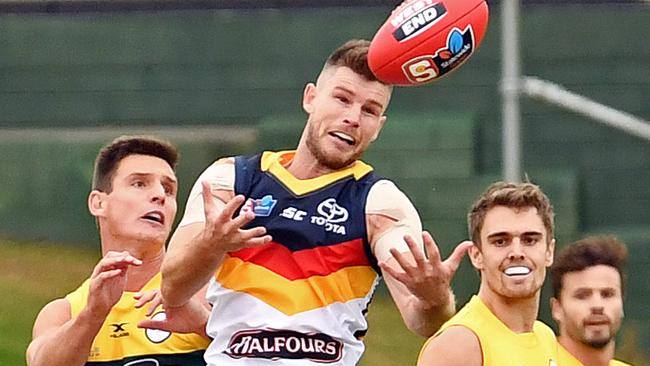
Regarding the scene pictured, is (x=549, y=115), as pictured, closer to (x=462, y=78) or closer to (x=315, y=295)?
(x=462, y=78)

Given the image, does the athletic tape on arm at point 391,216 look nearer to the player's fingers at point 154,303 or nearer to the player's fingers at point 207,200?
the player's fingers at point 207,200

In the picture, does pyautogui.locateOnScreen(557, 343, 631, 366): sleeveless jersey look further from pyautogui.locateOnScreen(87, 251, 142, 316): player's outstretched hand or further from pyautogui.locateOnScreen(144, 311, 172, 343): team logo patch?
pyautogui.locateOnScreen(87, 251, 142, 316): player's outstretched hand

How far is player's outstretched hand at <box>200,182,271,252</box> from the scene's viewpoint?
4.37m

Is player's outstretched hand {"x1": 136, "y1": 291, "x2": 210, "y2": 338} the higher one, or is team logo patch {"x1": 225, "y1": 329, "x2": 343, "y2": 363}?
player's outstretched hand {"x1": 136, "y1": 291, "x2": 210, "y2": 338}

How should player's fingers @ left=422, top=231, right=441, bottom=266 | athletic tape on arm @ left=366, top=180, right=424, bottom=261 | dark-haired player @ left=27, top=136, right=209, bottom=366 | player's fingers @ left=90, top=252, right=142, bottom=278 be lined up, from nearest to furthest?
player's fingers @ left=422, top=231, right=441, bottom=266 → athletic tape on arm @ left=366, top=180, right=424, bottom=261 → player's fingers @ left=90, top=252, right=142, bottom=278 → dark-haired player @ left=27, top=136, right=209, bottom=366

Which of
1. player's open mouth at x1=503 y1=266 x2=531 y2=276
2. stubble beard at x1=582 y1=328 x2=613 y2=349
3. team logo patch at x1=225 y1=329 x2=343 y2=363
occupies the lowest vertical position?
team logo patch at x1=225 y1=329 x2=343 y2=363

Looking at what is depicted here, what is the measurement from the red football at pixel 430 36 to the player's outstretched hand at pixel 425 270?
77cm

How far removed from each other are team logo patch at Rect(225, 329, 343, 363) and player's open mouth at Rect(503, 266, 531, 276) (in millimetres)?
663

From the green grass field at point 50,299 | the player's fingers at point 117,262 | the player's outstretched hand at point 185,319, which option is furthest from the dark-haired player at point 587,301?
the green grass field at point 50,299

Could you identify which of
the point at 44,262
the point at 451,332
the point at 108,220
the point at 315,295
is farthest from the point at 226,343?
the point at 44,262

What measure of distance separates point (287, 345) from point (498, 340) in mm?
775

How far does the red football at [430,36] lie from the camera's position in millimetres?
5113

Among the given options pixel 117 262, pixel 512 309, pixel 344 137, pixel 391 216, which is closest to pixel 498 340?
pixel 512 309

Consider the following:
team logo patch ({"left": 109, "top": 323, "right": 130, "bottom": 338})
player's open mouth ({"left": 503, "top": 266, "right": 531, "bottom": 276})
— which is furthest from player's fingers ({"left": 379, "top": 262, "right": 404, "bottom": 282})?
team logo patch ({"left": 109, "top": 323, "right": 130, "bottom": 338})
